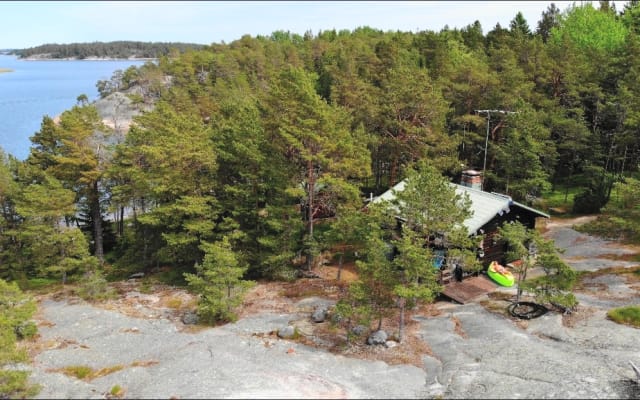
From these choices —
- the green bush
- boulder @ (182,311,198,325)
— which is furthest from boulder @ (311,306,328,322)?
the green bush

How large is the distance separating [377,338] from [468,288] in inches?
290

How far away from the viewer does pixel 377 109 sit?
33.5 metres

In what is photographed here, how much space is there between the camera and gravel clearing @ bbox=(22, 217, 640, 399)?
43.9 feet

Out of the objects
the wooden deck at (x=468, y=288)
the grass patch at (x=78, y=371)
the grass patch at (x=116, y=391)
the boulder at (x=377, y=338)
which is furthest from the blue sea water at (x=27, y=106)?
the boulder at (x=377, y=338)

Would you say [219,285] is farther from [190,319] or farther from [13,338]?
[13,338]

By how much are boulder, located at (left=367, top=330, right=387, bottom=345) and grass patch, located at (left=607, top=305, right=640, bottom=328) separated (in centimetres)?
943

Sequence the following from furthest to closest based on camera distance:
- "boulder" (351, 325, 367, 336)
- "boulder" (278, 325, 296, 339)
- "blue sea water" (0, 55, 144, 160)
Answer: "blue sea water" (0, 55, 144, 160) < "boulder" (278, 325, 296, 339) < "boulder" (351, 325, 367, 336)

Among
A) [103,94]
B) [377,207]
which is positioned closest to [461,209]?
[377,207]

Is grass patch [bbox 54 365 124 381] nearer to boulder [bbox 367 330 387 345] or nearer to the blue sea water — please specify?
boulder [bbox 367 330 387 345]

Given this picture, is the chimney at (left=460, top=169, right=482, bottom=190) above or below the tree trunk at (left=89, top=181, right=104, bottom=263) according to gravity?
above

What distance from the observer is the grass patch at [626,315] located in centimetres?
1783

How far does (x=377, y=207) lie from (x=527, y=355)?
8764 mm

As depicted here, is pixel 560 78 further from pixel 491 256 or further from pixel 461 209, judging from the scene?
pixel 461 209

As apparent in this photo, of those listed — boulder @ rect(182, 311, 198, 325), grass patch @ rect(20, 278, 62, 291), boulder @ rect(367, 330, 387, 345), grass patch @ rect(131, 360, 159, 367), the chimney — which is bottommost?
grass patch @ rect(20, 278, 62, 291)
